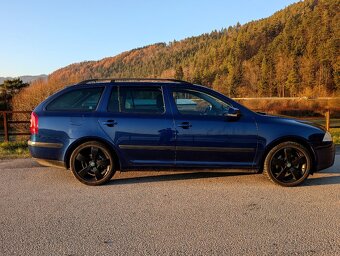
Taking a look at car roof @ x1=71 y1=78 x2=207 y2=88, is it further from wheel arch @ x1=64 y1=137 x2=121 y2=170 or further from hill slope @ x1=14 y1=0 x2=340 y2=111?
hill slope @ x1=14 y1=0 x2=340 y2=111

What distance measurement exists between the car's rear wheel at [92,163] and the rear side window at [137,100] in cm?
65

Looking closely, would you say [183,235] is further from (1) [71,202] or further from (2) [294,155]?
(2) [294,155]

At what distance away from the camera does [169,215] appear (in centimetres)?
404

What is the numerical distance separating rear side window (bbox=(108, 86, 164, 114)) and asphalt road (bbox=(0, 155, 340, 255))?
1149 millimetres

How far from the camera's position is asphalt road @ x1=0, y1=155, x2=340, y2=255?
326 centimetres

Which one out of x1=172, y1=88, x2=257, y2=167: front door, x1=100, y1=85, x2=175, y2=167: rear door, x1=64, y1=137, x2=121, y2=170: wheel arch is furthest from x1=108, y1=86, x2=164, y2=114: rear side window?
x1=64, y1=137, x2=121, y2=170: wheel arch

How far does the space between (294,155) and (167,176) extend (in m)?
2.04

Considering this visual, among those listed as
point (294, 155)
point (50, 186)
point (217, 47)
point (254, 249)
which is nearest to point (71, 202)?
point (50, 186)

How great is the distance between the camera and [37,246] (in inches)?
128

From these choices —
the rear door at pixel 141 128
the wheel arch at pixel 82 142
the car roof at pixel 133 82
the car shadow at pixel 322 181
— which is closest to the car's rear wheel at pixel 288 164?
the car shadow at pixel 322 181

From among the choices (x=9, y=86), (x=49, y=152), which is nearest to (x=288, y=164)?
(x=49, y=152)

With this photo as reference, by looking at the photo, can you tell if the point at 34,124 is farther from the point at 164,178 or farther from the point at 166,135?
the point at 164,178

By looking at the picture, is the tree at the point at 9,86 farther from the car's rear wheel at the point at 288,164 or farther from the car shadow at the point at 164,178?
the car's rear wheel at the point at 288,164

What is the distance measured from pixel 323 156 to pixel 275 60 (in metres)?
97.3
